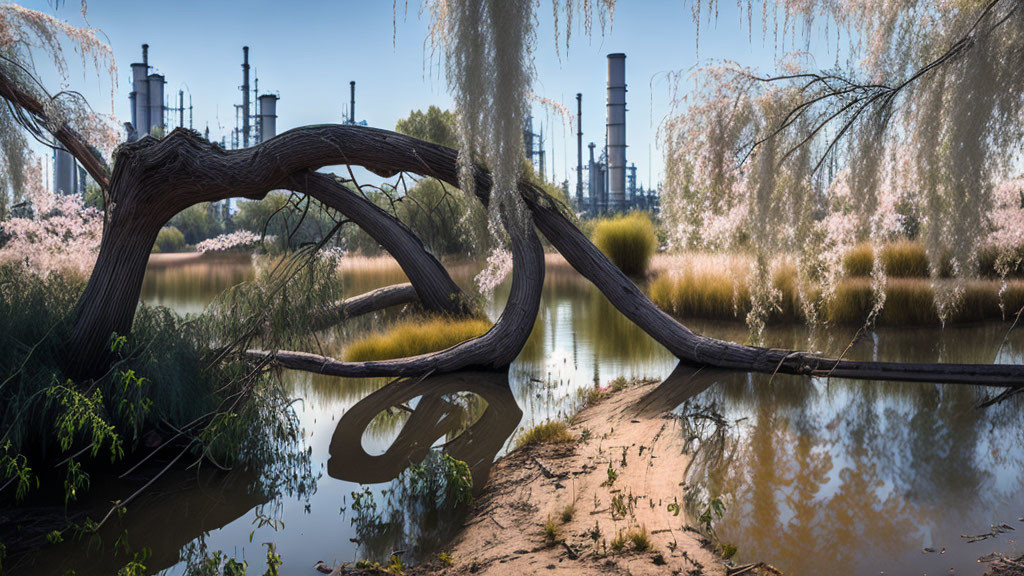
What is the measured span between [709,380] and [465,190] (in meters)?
2.25

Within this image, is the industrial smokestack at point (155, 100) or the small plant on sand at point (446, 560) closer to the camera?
the small plant on sand at point (446, 560)

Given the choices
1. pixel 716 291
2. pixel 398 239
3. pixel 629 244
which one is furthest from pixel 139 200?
pixel 629 244

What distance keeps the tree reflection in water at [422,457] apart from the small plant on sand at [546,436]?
146mm

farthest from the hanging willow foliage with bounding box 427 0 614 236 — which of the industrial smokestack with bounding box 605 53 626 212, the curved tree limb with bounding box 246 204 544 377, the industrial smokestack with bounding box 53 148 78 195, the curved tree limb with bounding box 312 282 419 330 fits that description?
the industrial smokestack with bounding box 53 148 78 195

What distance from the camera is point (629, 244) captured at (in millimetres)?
12172

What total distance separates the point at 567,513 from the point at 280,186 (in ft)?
12.3

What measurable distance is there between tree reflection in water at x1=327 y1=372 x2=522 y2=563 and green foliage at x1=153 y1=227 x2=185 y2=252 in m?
20.6

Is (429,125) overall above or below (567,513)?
above

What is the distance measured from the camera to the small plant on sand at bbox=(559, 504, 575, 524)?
2.56 meters

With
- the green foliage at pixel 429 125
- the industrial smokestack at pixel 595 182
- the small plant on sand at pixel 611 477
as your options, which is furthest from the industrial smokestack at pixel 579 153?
the small plant on sand at pixel 611 477

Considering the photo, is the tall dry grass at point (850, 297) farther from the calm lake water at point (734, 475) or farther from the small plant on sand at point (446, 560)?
the small plant on sand at point (446, 560)

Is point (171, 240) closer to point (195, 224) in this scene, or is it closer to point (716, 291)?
point (195, 224)

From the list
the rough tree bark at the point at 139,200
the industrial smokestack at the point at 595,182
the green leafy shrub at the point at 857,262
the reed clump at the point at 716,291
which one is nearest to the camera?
the rough tree bark at the point at 139,200

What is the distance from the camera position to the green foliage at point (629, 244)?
478 inches
